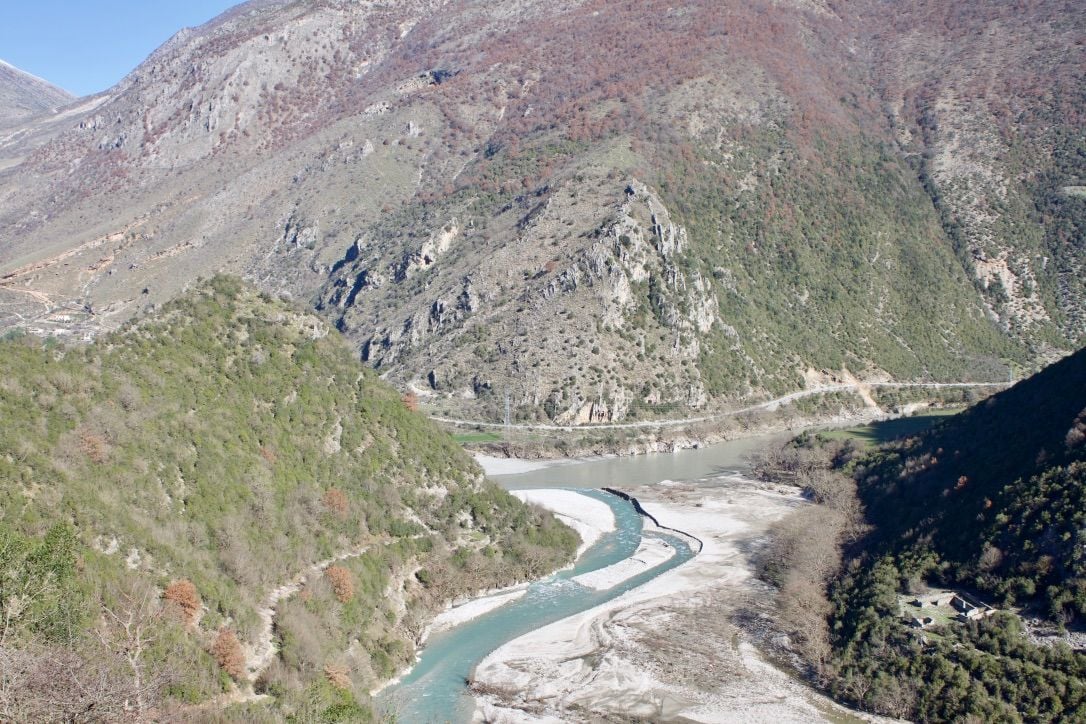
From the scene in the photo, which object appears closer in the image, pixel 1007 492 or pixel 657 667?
pixel 657 667

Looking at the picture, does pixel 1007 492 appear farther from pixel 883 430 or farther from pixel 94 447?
pixel 883 430

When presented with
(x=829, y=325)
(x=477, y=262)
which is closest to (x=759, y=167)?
(x=829, y=325)

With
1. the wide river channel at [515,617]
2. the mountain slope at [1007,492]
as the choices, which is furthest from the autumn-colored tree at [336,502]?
the mountain slope at [1007,492]

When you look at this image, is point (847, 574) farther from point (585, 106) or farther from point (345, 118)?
point (345, 118)

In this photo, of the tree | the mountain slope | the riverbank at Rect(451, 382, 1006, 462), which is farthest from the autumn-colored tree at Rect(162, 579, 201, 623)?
the riverbank at Rect(451, 382, 1006, 462)

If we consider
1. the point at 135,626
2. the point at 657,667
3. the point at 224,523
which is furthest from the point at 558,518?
the point at 135,626

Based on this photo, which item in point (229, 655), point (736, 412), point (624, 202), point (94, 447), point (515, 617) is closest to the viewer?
point (229, 655)

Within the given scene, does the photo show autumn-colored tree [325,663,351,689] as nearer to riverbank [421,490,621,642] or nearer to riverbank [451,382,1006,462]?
riverbank [421,490,621,642]
